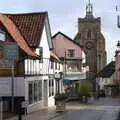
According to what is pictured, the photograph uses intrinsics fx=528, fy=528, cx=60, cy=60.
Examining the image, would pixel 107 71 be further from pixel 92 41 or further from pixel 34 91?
pixel 34 91

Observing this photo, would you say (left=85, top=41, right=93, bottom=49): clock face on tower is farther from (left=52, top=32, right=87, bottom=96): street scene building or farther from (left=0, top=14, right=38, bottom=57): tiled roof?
(left=0, top=14, right=38, bottom=57): tiled roof

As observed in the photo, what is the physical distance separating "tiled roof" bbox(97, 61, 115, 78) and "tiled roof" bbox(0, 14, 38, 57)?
85.5 metres

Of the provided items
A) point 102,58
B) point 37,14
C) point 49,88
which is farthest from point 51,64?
point 102,58

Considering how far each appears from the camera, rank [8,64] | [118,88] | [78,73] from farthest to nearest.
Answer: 1. [118,88]
2. [78,73]
3. [8,64]

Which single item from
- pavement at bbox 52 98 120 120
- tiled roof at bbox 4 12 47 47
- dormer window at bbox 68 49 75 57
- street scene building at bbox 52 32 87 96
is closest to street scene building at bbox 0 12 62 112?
tiled roof at bbox 4 12 47 47

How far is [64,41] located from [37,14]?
33.9 meters

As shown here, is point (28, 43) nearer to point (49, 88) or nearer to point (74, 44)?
point (49, 88)

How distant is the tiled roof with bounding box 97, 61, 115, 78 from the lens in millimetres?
135400

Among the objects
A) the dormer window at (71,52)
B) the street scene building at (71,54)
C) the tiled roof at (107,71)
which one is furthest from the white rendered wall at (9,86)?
the tiled roof at (107,71)

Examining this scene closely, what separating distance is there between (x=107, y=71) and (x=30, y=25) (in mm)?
88577

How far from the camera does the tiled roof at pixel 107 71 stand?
5331 inches

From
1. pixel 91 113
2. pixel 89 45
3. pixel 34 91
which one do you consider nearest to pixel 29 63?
pixel 34 91

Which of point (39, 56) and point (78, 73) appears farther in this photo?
point (78, 73)

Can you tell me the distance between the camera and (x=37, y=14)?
5438 centimetres
